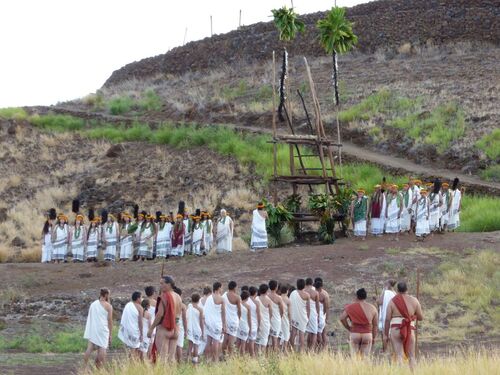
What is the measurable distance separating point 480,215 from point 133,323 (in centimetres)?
1720

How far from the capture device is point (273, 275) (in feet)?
88.8

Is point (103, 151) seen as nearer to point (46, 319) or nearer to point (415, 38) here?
point (415, 38)

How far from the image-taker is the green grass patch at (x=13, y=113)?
57719mm

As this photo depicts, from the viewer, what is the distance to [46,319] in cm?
2467

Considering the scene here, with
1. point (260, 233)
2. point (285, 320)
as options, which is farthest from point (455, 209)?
point (285, 320)

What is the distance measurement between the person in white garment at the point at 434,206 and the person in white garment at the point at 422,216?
1.21 ft

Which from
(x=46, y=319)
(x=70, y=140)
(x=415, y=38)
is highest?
(x=415, y=38)

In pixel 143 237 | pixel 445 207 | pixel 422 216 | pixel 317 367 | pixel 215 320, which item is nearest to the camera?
pixel 317 367

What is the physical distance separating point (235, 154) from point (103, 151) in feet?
26.0

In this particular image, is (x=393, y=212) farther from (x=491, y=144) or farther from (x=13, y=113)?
(x=13, y=113)

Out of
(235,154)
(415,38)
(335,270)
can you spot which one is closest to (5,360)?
(335,270)

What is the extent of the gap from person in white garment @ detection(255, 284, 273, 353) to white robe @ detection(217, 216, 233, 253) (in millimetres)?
11876

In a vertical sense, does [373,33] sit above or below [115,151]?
above

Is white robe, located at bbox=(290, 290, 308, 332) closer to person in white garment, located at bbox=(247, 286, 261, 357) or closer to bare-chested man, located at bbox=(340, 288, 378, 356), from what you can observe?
person in white garment, located at bbox=(247, 286, 261, 357)
